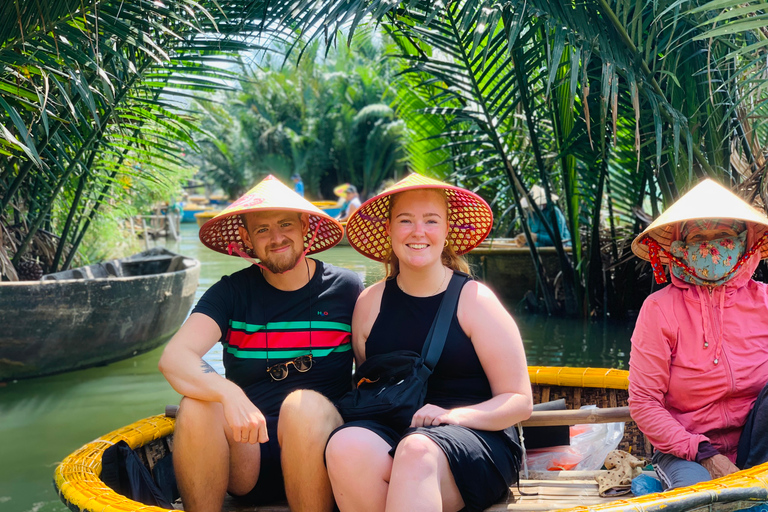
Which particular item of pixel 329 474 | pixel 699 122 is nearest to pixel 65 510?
pixel 329 474

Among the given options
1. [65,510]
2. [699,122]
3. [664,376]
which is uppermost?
[699,122]

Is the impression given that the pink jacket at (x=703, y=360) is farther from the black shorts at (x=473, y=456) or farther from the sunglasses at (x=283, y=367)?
the sunglasses at (x=283, y=367)

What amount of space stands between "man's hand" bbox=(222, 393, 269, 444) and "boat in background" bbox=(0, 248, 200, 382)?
3.50 metres

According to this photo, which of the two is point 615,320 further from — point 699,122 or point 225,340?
point 225,340

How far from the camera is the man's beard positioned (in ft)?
8.16

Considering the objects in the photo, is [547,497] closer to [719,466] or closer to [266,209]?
[719,466]

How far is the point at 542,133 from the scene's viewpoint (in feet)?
20.7

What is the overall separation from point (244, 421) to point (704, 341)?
139 centimetres

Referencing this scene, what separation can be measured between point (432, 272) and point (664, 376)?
78cm

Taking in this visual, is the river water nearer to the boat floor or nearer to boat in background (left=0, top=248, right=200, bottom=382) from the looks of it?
boat in background (left=0, top=248, right=200, bottom=382)

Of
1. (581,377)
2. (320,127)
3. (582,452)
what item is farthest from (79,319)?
(320,127)

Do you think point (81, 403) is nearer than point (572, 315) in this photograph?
Yes

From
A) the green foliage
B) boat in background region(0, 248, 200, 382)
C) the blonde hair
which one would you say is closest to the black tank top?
the blonde hair

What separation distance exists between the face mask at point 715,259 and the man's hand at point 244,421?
1.37 meters
